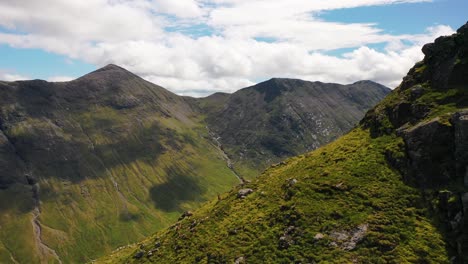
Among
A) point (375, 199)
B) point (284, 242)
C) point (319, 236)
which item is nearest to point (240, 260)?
point (284, 242)

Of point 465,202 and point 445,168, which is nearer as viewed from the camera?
point 465,202

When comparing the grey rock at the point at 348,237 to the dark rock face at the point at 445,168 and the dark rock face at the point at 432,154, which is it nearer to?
the dark rock face at the point at 445,168

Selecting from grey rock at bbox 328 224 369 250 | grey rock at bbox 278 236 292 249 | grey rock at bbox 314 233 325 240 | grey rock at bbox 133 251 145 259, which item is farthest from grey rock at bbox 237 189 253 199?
grey rock at bbox 328 224 369 250

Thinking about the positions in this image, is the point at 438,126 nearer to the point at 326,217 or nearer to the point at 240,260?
the point at 326,217

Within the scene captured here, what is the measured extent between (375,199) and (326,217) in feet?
29.0

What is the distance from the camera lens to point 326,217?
2532 inches

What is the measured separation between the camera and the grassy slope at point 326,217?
56656 mm

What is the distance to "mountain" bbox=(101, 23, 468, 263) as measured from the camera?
56.8 meters

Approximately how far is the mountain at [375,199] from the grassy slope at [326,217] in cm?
17

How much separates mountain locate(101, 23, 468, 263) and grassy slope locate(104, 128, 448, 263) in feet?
0.57

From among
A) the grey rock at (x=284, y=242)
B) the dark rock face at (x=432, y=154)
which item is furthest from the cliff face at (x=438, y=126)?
the grey rock at (x=284, y=242)

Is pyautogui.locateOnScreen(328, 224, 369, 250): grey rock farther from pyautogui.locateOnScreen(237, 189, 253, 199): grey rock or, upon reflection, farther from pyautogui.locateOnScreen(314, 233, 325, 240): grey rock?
pyautogui.locateOnScreen(237, 189, 253, 199): grey rock

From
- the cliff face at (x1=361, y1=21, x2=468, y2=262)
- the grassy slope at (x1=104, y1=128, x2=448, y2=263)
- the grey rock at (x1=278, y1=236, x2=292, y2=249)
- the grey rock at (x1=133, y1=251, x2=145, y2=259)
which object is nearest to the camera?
the grassy slope at (x1=104, y1=128, x2=448, y2=263)

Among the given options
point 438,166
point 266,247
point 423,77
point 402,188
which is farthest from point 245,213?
point 423,77
